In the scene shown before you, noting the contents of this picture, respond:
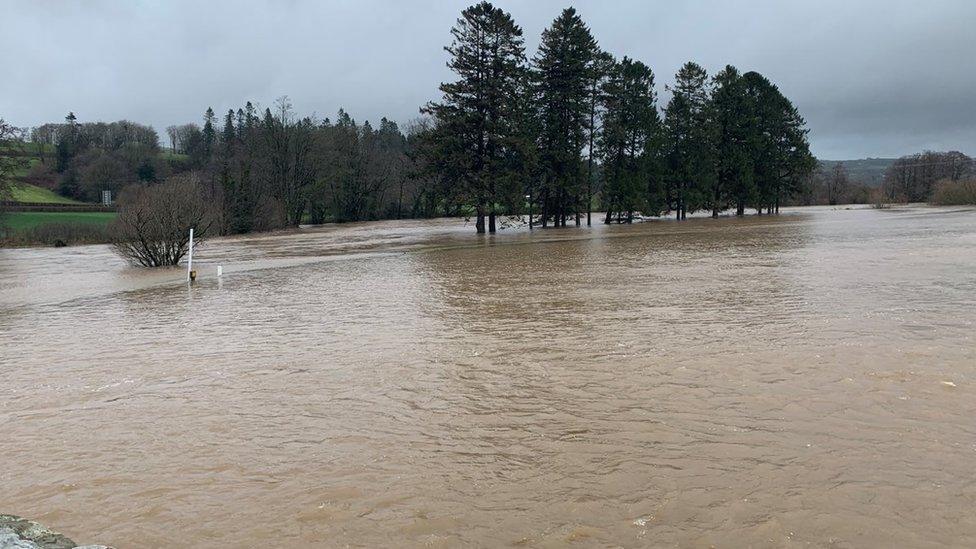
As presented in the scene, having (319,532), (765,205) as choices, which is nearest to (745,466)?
(319,532)

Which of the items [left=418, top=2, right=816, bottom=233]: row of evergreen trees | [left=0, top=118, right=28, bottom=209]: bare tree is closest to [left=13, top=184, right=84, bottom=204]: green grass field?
[left=0, top=118, right=28, bottom=209]: bare tree

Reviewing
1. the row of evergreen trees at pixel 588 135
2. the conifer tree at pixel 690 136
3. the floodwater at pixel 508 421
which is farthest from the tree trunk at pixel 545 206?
the floodwater at pixel 508 421

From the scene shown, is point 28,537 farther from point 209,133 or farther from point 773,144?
point 209,133

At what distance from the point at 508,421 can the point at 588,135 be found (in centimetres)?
4622

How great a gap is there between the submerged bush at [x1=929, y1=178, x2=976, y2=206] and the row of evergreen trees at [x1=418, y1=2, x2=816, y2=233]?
71.4 ft

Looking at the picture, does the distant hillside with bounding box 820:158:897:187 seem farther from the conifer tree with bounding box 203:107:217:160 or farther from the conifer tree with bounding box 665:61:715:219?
the conifer tree with bounding box 203:107:217:160

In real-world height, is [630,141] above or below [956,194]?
above

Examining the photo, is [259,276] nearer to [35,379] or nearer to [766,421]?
[35,379]

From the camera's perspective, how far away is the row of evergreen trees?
42531 millimetres

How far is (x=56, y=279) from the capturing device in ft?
72.3

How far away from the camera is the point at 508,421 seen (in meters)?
6.43

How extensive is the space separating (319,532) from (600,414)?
3.09 meters

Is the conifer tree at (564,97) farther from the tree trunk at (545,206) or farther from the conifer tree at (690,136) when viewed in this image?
the conifer tree at (690,136)

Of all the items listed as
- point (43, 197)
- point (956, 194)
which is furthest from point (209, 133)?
point (956, 194)
